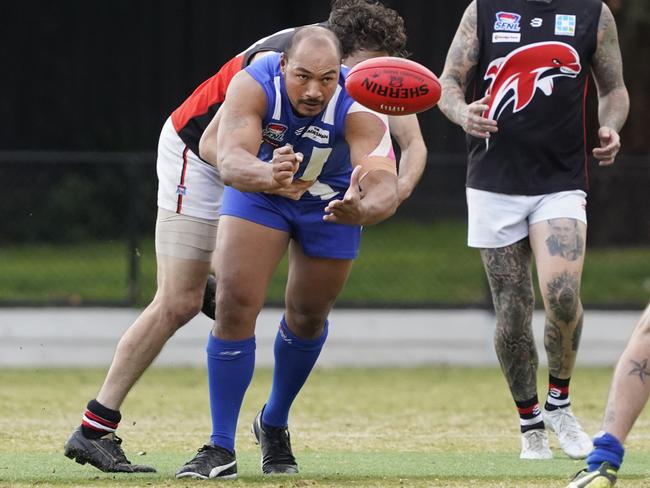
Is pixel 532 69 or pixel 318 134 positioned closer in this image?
pixel 318 134

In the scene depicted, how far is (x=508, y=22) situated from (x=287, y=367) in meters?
2.19

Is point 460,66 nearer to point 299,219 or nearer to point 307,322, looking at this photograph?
point 299,219

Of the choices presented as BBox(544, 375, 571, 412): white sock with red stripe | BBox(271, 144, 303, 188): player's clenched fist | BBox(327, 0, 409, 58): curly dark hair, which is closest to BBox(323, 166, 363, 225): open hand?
BBox(271, 144, 303, 188): player's clenched fist

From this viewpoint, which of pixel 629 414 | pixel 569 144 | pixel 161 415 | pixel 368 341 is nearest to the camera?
pixel 629 414

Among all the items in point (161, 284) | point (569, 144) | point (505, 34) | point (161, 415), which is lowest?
point (161, 415)

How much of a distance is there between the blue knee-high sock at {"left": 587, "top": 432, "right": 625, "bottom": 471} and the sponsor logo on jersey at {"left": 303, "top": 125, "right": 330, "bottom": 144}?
1781mm

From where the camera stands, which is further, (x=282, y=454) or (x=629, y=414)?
(x=282, y=454)

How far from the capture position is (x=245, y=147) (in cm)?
572

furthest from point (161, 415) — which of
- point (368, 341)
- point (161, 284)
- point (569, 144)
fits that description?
point (368, 341)

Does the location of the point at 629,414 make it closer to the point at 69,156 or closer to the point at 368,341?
the point at 368,341

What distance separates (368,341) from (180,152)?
22.7ft

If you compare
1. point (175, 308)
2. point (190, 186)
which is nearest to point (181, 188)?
point (190, 186)

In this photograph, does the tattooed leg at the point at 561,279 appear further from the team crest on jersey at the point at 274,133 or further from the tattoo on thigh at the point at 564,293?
the team crest on jersey at the point at 274,133

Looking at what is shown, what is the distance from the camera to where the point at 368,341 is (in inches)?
527
